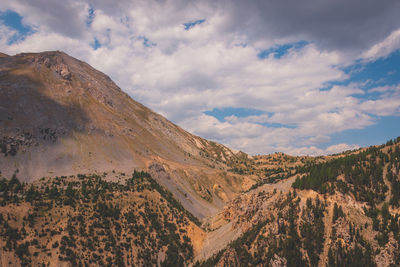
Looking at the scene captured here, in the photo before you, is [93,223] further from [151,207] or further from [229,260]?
[229,260]

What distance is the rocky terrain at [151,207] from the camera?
64938 mm

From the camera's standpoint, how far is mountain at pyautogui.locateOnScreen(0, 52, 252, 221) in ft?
384

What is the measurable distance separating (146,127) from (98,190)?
352 ft

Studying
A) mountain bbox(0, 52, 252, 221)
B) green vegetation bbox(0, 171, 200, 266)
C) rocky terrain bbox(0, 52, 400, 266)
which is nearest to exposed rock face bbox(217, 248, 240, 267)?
rocky terrain bbox(0, 52, 400, 266)

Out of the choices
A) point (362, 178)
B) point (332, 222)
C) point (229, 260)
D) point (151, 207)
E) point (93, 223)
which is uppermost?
point (362, 178)

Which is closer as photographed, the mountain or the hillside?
the hillside

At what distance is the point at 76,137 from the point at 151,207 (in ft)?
217

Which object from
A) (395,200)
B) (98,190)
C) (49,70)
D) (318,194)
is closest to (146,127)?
(49,70)

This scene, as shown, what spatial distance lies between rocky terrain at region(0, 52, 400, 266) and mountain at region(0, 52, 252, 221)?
2.66ft

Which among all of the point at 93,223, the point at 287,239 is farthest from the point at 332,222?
the point at 93,223

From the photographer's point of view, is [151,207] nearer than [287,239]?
No

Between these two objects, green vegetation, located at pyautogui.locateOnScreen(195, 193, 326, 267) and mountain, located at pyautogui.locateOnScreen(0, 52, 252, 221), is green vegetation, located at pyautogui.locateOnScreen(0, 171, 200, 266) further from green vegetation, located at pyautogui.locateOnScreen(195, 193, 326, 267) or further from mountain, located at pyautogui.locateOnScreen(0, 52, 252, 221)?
green vegetation, located at pyautogui.locateOnScreen(195, 193, 326, 267)

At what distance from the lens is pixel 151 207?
322 feet

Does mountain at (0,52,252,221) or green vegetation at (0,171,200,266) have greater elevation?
mountain at (0,52,252,221)
